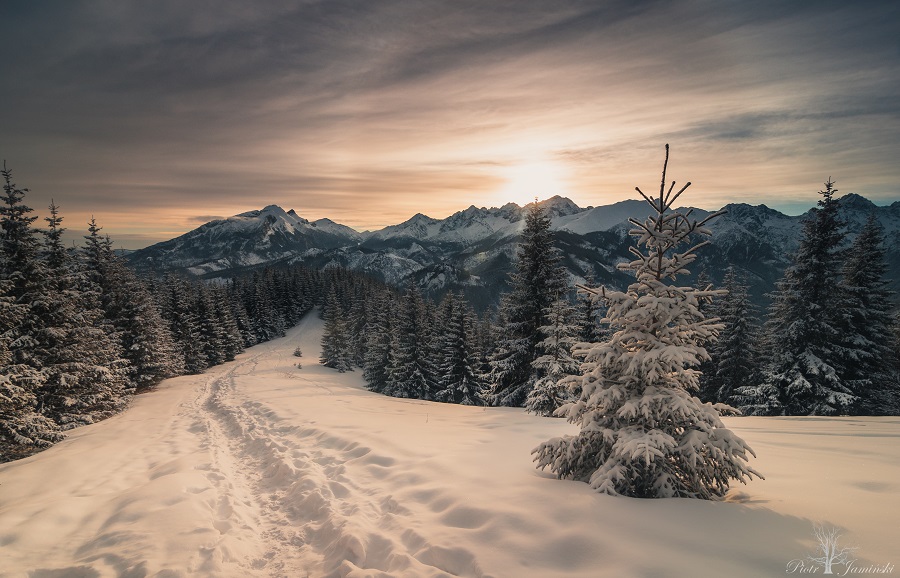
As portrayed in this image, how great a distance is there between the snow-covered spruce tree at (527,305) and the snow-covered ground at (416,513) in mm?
8137

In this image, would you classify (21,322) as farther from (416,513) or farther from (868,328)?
(868,328)

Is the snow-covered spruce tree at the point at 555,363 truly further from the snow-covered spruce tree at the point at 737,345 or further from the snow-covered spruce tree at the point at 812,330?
the snow-covered spruce tree at the point at 737,345

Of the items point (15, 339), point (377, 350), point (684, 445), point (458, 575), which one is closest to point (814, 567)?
point (684, 445)

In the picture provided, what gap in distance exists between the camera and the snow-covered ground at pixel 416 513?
13.8 feet

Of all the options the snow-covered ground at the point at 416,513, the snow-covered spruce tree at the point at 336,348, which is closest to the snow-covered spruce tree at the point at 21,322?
the snow-covered ground at the point at 416,513

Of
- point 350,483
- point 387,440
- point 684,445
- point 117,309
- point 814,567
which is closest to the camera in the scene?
point 814,567

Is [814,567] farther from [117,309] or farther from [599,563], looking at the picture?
[117,309]

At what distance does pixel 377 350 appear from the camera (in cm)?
4431

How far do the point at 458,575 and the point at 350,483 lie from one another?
12.5 ft

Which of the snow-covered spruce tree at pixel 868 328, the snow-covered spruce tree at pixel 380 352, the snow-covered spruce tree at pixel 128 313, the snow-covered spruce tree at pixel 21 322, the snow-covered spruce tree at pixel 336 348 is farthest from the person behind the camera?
the snow-covered spruce tree at pixel 336 348

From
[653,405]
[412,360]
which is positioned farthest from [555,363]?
[412,360]

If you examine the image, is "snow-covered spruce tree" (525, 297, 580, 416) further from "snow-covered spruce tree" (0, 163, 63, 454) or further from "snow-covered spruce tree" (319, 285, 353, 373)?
"snow-covered spruce tree" (319, 285, 353, 373)

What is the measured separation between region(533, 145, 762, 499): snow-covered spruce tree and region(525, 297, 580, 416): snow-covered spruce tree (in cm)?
889

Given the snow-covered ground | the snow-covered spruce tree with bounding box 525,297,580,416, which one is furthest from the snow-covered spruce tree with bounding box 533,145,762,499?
the snow-covered spruce tree with bounding box 525,297,580,416
